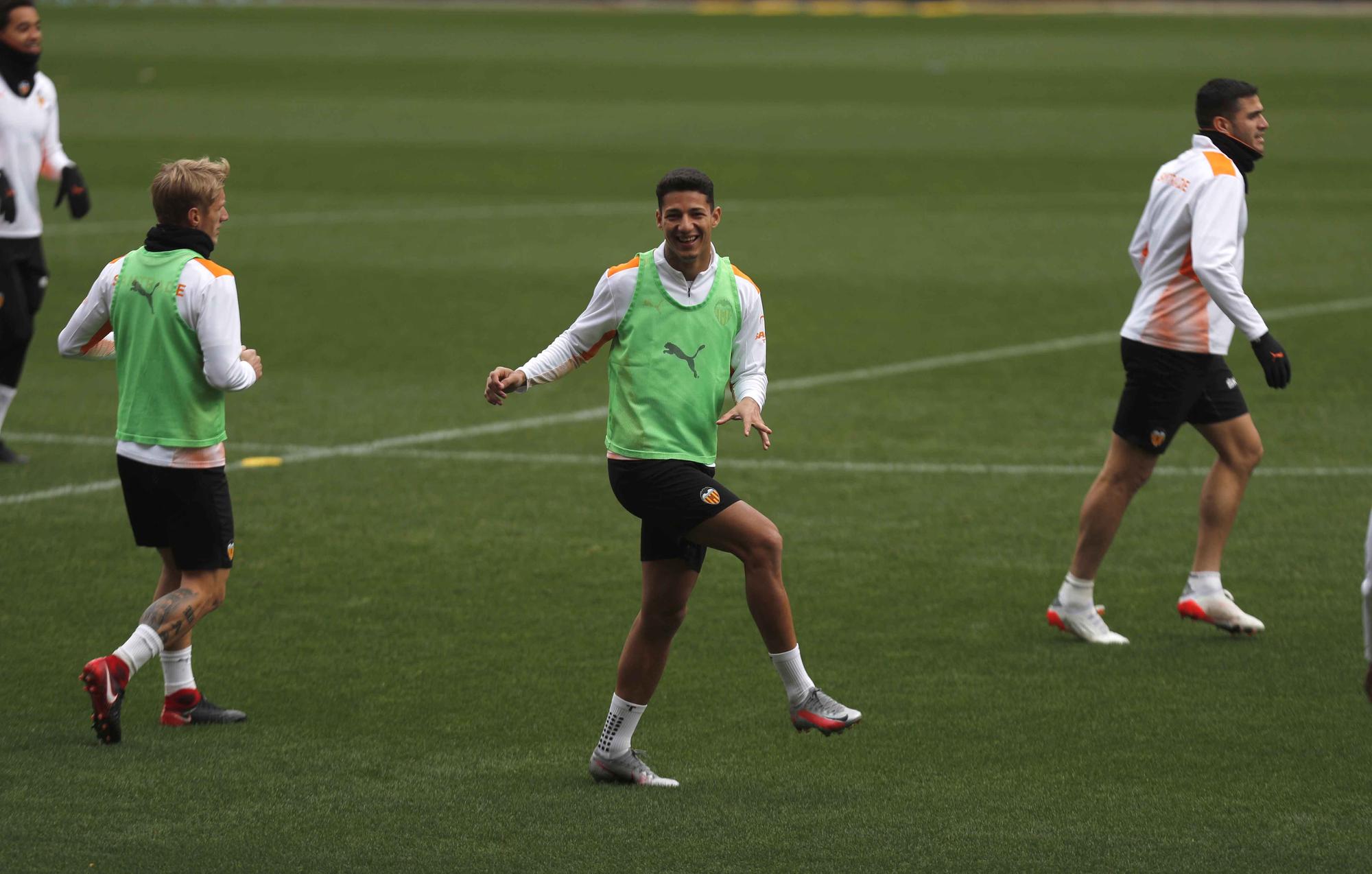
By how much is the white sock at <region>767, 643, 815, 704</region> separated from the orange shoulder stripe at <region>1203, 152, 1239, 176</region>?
9.46 feet

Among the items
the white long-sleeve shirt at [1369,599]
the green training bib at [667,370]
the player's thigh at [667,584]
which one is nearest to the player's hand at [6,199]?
the green training bib at [667,370]

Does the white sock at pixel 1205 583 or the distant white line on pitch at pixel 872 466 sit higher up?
the white sock at pixel 1205 583

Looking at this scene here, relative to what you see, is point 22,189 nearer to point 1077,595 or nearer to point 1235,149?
point 1077,595

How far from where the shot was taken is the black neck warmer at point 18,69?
30.7 feet

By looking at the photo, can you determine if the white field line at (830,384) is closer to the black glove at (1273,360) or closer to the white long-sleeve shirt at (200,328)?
the black glove at (1273,360)

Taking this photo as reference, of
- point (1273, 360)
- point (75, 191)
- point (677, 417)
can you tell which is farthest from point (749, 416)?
point (75, 191)

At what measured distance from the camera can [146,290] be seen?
19.2ft

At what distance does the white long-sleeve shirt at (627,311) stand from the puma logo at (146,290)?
1.27 meters

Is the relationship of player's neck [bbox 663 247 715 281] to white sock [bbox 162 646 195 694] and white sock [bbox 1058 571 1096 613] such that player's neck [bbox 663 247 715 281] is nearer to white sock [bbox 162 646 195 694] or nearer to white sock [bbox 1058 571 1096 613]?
white sock [bbox 162 646 195 694]

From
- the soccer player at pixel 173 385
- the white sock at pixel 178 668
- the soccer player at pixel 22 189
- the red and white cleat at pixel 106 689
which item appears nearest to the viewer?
the red and white cleat at pixel 106 689

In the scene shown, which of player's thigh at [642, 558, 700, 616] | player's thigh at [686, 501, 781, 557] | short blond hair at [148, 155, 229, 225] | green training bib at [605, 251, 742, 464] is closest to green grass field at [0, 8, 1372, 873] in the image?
player's thigh at [642, 558, 700, 616]

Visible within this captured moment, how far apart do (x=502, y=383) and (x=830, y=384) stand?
22.7ft

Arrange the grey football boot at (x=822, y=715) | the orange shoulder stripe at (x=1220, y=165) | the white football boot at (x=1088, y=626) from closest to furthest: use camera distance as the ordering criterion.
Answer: the grey football boot at (x=822, y=715) < the orange shoulder stripe at (x=1220, y=165) < the white football boot at (x=1088, y=626)

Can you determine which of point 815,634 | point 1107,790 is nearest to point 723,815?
point 1107,790
